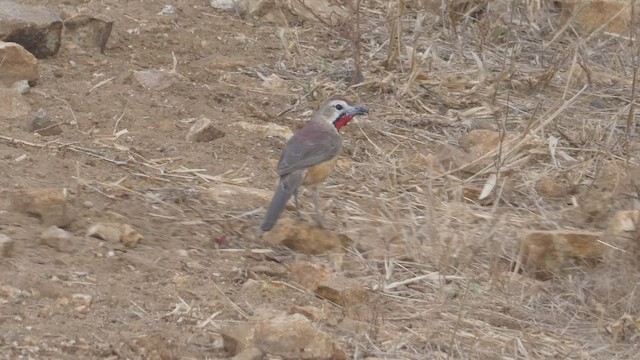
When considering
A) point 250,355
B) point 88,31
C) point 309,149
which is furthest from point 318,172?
point 88,31

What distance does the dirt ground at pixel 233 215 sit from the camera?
16.4 feet

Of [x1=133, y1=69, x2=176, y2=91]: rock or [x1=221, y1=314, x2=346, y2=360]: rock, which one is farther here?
[x1=133, y1=69, x2=176, y2=91]: rock

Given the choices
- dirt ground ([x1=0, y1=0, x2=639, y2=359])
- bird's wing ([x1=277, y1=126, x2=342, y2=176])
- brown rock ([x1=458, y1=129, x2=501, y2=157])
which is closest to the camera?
dirt ground ([x1=0, y1=0, x2=639, y2=359])

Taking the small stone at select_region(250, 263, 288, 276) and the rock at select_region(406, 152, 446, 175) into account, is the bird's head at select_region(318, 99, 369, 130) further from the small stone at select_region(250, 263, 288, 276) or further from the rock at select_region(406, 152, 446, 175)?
the small stone at select_region(250, 263, 288, 276)

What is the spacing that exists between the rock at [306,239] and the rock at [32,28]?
263 centimetres

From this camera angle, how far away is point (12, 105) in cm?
732

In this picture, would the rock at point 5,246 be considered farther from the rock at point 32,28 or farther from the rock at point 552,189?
the rock at point 552,189

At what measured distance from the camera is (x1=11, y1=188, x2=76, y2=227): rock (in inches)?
225

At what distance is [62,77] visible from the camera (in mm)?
7984

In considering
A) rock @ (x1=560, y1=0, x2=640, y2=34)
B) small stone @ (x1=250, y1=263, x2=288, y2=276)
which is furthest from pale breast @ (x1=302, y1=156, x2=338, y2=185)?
rock @ (x1=560, y1=0, x2=640, y2=34)

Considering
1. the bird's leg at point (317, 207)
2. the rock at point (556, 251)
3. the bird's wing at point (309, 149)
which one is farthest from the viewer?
the bird's wing at point (309, 149)

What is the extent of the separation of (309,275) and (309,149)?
1161mm

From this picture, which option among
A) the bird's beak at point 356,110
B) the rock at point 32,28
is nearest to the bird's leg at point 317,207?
the bird's beak at point 356,110

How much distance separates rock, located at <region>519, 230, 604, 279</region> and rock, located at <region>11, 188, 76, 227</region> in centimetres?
212
